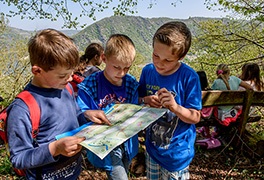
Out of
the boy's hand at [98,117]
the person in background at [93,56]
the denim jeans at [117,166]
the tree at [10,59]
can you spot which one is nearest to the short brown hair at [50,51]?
the boy's hand at [98,117]

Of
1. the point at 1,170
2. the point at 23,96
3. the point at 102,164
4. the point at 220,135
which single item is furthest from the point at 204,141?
the point at 23,96

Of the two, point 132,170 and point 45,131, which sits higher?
point 45,131

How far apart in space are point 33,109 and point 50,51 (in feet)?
0.98

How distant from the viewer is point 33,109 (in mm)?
1262

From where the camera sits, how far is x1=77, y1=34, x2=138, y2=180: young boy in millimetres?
1650


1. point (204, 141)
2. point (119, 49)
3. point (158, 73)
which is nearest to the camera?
point (119, 49)

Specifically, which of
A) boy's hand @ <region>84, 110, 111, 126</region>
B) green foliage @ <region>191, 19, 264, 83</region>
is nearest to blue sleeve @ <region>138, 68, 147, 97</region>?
boy's hand @ <region>84, 110, 111, 126</region>

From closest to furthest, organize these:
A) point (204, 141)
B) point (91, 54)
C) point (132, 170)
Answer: point (132, 170), point (204, 141), point (91, 54)

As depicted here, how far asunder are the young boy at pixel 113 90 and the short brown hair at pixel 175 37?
0.21m

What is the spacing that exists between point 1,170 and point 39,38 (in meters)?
2.57

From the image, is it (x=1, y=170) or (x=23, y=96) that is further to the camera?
(x=1, y=170)

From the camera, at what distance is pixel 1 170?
325cm

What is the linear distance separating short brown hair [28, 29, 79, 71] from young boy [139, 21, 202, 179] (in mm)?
563

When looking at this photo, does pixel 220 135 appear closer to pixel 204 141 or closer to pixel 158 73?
pixel 204 141
